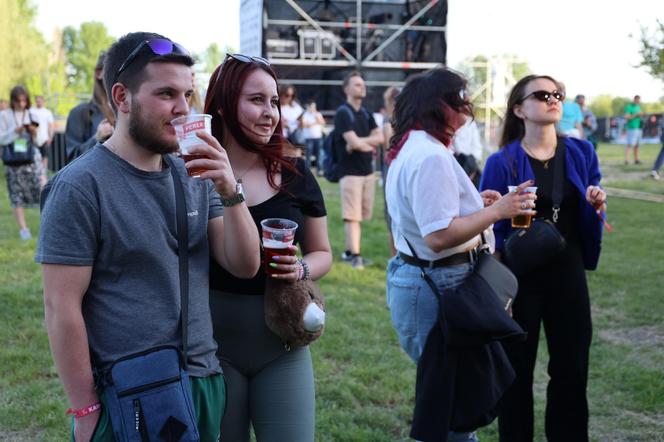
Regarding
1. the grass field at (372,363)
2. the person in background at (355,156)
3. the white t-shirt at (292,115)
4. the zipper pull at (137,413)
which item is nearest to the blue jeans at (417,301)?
the grass field at (372,363)

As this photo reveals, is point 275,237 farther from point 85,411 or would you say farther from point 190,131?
point 85,411

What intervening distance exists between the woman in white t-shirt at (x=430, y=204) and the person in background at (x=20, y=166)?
7523mm

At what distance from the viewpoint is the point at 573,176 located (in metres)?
3.57

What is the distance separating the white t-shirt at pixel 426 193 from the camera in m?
2.83

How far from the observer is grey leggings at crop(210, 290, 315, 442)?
240cm

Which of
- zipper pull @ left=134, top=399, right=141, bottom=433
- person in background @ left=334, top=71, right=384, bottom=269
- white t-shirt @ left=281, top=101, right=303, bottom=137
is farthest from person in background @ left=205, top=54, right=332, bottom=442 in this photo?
white t-shirt @ left=281, top=101, right=303, bottom=137

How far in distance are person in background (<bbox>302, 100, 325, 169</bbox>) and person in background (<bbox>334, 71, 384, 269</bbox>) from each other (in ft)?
28.5

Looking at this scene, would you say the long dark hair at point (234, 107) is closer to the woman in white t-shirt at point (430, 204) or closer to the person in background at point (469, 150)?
the woman in white t-shirt at point (430, 204)

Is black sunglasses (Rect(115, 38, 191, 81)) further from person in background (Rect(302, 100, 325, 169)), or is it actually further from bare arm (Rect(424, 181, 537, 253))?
person in background (Rect(302, 100, 325, 169))

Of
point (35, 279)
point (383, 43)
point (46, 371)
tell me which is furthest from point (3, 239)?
point (383, 43)

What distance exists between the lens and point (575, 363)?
3.56 m

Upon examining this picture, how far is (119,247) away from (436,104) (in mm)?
1691

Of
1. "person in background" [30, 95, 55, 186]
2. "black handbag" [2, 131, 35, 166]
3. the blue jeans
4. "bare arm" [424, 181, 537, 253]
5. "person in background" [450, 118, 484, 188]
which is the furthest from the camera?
"person in background" [30, 95, 55, 186]

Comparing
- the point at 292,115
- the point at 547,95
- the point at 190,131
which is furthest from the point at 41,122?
the point at 190,131
